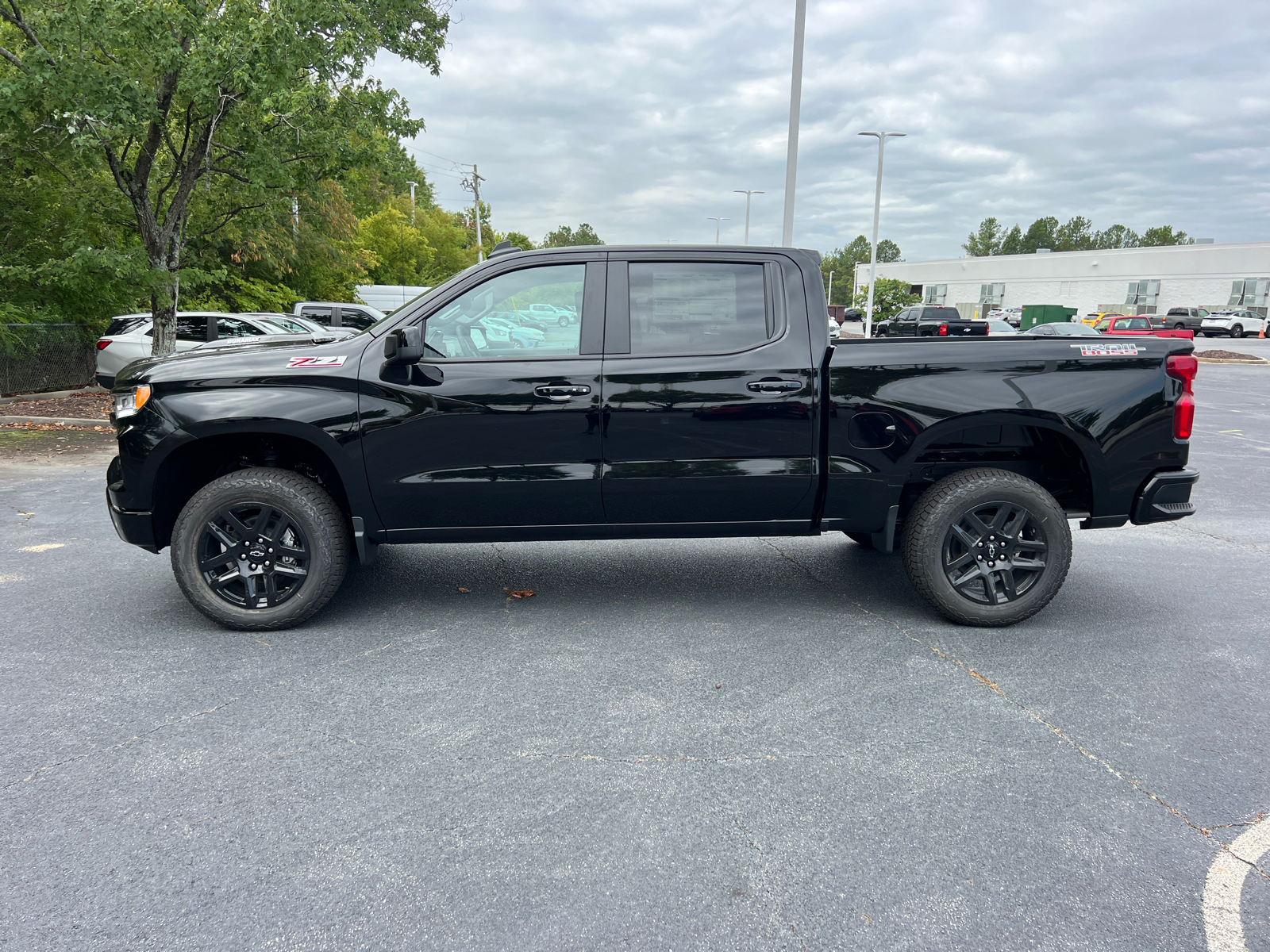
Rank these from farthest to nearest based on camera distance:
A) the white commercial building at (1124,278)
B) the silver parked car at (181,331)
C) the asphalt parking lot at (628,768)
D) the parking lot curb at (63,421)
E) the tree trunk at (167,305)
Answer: the white commercial building at (1124,278)
the silver parked car at (181,331)
the tree trunk at (167,305)
the parking lot curb at (63,421)
the asphalt parking lot at (628,768)

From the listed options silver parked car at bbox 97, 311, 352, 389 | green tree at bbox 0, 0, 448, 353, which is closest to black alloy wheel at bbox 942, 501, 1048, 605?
green tree at bbox 0, 0, 448, 353

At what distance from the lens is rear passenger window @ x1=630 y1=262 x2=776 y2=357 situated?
14.7 feet

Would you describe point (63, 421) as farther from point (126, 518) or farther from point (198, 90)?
point (126, 518)

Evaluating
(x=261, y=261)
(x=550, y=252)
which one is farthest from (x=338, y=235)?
(x=550, y=252)

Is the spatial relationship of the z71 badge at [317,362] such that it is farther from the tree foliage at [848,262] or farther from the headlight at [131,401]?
the tree foliage at [848,262]

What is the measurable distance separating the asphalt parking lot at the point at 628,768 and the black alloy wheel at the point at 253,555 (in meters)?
0.25

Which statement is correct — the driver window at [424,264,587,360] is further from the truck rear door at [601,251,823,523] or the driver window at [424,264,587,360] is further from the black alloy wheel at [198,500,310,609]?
the black alloy wheel at [198,500,310,609]

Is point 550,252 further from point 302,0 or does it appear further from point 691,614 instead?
point 302,0

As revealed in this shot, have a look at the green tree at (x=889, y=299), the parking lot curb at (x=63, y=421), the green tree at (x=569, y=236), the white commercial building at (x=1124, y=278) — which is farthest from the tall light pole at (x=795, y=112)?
the green tree at (x=569, y=236)

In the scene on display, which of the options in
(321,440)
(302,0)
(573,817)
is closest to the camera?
(573,817)

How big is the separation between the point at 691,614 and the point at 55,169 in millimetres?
15025

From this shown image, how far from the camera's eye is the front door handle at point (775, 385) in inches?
174

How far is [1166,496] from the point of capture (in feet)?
15.0

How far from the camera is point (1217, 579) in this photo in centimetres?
558
